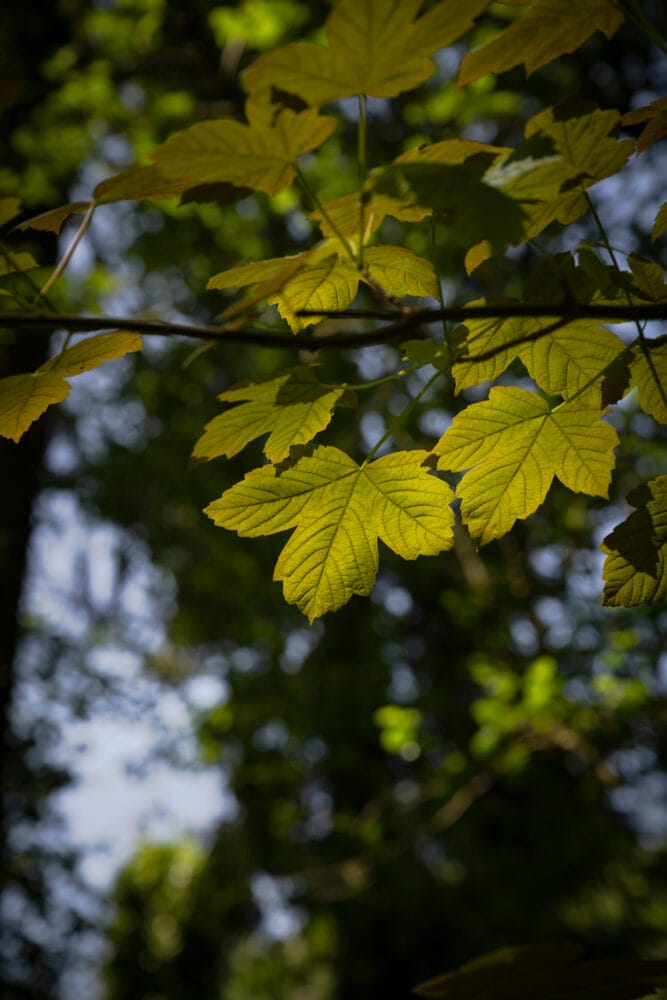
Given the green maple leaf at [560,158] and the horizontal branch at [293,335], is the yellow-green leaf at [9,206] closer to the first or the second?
the horizontal branch at [293,335]

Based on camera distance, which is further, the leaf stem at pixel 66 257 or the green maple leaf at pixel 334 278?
the green maple leaf at pixel 334 278

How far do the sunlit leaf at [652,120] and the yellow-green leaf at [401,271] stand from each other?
0.24m

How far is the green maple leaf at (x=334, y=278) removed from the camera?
2.72 ft

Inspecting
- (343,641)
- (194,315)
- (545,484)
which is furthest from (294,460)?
(194,315)

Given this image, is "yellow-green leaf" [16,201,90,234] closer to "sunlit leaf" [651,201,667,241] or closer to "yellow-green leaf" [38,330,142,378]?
"yellow-green leaf" [38,330,142,378]

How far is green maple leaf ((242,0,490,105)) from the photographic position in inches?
23.8

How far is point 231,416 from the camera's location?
2.80ft

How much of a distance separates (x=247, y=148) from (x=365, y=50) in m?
0.13

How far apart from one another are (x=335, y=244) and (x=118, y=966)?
10.4m

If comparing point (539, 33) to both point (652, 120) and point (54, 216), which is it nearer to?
point (652, 120)

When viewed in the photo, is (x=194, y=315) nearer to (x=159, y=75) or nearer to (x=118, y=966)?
(x=159, y=75)

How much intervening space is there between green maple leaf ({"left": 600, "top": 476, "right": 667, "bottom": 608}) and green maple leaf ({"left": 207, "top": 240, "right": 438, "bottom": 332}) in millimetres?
322

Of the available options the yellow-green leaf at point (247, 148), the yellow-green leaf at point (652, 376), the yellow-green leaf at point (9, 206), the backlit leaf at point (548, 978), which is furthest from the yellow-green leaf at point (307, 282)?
the backlit leaf at point (548, 978)

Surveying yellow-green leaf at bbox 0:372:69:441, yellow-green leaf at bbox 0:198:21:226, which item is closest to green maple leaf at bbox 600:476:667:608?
yellow-green leaf at bbox 0:372:69:441
